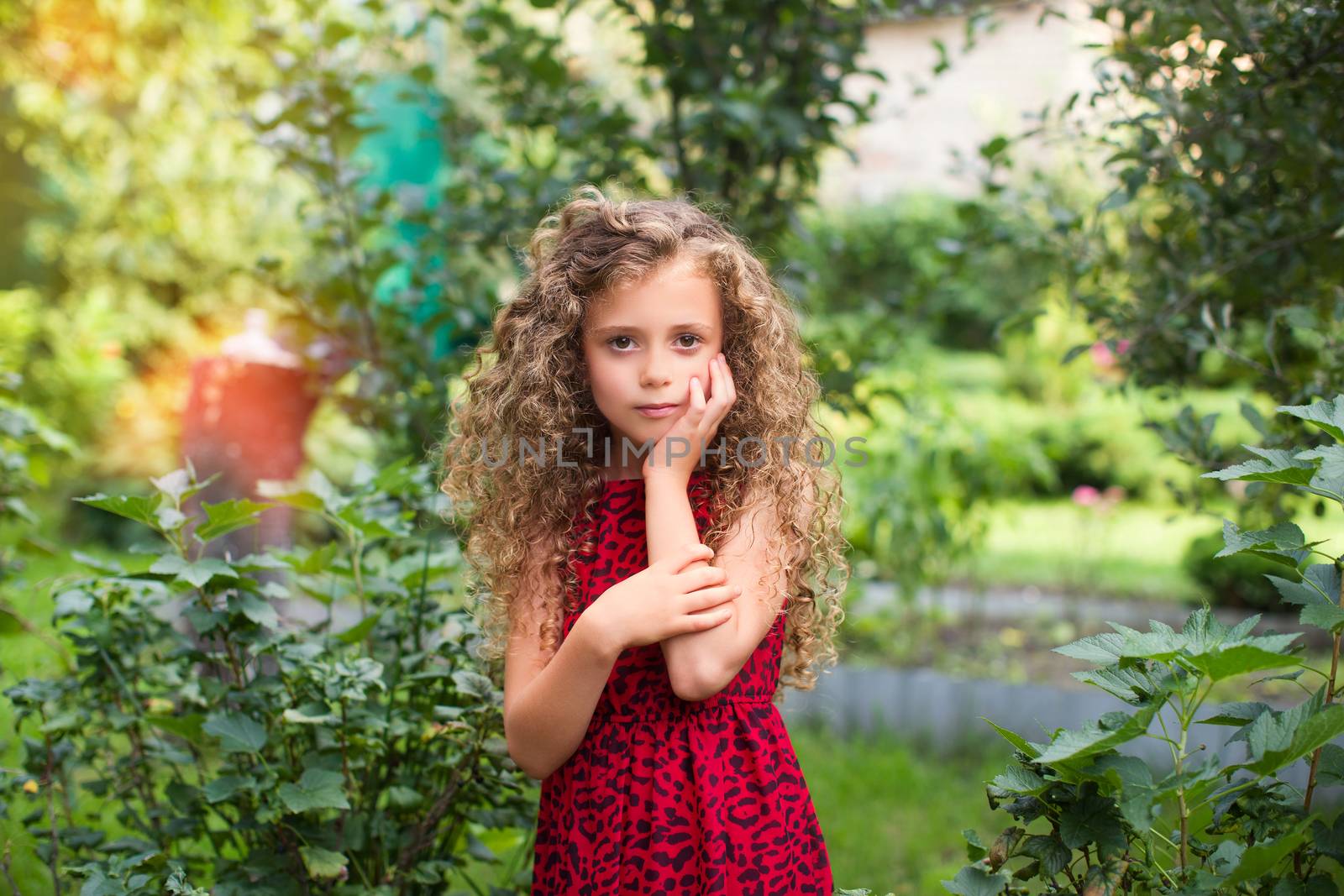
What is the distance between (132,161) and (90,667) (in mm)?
6719

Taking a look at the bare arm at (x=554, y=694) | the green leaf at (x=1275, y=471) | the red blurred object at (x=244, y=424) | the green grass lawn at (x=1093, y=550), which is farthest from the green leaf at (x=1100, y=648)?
the green grass lawn at (x=1093, y=550)

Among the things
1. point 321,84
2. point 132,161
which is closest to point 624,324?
point 321,84

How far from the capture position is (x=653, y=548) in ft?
4.85

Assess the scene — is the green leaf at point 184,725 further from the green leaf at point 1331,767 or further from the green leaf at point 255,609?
the green leaf at point 1331,767

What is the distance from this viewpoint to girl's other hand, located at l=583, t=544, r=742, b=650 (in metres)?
1.40

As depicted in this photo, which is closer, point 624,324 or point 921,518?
point 624,324

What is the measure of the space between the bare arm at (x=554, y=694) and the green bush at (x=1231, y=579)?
430cm

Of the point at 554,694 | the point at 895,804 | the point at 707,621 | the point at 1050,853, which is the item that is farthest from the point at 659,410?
the point at 895,804

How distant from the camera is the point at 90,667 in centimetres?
194

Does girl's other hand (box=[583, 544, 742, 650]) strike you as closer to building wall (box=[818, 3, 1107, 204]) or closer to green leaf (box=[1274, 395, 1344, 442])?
green leaf (box=[1274, 395, 1344, 442])

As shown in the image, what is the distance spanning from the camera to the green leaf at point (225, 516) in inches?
63.1

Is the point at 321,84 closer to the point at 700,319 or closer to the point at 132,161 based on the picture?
the point at 700,319

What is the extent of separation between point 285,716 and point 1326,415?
151cm

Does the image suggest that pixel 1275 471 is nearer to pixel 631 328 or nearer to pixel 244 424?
pixel 631 328
